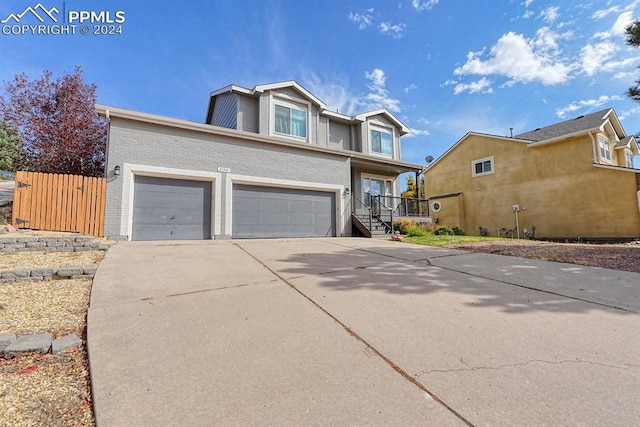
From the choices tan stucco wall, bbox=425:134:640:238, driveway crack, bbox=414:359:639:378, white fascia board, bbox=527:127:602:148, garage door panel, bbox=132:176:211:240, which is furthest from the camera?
white fascia board, bbox=527:127:602:148

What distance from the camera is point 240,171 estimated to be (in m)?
9.99

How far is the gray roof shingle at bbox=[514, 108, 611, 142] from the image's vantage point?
1464 centimetres

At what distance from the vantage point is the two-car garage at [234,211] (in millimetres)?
8570

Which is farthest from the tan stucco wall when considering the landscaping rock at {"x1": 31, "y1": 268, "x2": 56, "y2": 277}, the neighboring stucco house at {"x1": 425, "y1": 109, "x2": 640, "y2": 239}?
the landscaping rock at {"x1": 31, "y1": 268, "x2": 56, "y2": 277}

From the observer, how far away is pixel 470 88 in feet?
57.1

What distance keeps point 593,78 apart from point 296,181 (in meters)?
18.2

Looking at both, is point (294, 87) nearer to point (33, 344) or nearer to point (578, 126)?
point (33, 344)

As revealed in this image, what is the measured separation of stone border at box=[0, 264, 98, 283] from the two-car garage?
4459 millimetres

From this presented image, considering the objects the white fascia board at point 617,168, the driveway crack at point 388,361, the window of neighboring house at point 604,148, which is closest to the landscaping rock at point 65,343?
the driveway crack at point 388,361

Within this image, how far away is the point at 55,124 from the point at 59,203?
8511 mm

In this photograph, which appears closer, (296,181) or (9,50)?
(9,50)

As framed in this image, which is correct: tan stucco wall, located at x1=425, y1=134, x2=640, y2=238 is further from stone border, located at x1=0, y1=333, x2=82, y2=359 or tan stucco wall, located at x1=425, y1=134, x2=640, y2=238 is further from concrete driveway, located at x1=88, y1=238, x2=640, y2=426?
stone border, located at x1=0, y1=333, x2=82, y2=359

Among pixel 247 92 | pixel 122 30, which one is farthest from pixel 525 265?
pixel 122 30

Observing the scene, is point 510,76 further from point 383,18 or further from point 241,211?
point 241,211
